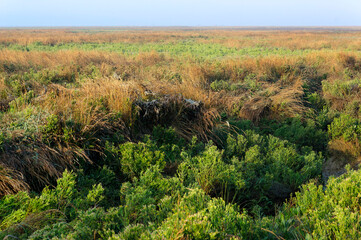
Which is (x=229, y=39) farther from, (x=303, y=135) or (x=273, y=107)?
(x=303, y=135)

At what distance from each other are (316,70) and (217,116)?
6.44 meters

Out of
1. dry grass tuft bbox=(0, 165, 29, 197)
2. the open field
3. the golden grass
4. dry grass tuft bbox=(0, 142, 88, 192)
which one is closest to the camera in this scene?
the open field

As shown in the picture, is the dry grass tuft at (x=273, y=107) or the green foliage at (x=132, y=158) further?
the dry grass tuft at (x=273, y=107)

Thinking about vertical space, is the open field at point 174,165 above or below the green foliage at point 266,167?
above

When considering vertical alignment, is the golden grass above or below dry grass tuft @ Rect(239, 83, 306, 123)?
above

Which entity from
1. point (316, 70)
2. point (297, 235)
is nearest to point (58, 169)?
point (297, 235)

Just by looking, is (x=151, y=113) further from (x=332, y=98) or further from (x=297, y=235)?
(x=332, y=98)

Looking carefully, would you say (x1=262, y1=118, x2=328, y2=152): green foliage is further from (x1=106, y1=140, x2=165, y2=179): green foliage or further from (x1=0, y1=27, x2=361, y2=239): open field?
(x1=106, y1=140, x2=165, y2=179): green foliage

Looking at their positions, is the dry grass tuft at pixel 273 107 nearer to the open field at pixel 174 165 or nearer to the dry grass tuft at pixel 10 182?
the open field at pixel 174 165

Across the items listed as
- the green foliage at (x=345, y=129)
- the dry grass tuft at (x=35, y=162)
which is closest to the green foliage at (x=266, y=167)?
the green foliage at (x=345, y=129)

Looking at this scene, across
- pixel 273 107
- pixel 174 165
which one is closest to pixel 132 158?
pixel 174 165

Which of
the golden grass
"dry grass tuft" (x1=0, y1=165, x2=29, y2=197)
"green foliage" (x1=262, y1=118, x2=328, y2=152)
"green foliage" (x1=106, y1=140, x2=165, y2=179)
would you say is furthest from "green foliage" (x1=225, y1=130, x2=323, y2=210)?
the golden grass

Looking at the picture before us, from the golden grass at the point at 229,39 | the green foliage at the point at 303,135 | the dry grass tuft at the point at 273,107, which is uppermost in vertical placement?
the golden grass at the point at 229,39

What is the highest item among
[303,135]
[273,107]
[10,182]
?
[10,182]
